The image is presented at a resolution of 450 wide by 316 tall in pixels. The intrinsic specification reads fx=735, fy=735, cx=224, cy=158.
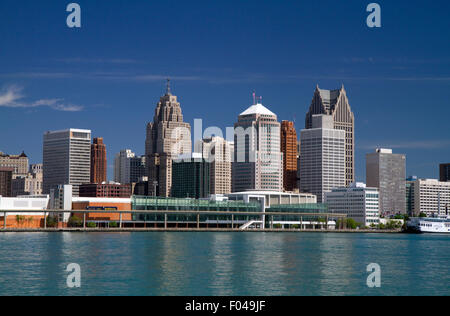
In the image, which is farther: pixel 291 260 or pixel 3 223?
pixel 3 223

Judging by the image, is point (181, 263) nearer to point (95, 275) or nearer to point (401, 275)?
point (95, 275)

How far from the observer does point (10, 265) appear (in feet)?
230

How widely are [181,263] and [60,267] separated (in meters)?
12.4

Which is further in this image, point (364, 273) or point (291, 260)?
point (291, 260)

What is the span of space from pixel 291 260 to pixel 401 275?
15696 mm

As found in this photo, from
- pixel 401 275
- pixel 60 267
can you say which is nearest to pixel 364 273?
pixel 401 275

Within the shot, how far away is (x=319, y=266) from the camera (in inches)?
2899
